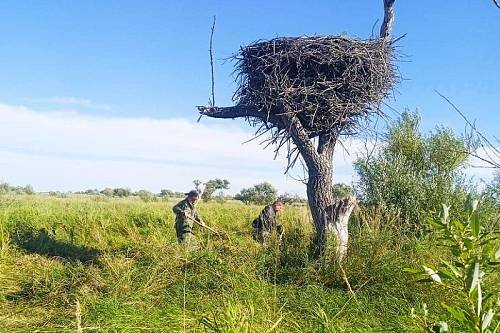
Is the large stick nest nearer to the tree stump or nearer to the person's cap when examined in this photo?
the tree stump

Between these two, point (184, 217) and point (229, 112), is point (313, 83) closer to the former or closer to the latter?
point (229, 112)

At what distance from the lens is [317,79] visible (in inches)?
344

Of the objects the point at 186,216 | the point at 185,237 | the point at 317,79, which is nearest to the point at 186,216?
the point at 186,216

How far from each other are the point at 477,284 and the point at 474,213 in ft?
0.67

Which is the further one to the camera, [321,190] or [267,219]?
[267,219]

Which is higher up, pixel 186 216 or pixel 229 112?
pixel 229 112

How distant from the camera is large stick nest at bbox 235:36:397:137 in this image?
8.60m

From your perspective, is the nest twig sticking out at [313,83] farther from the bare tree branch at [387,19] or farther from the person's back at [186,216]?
the person's back at [186,216]

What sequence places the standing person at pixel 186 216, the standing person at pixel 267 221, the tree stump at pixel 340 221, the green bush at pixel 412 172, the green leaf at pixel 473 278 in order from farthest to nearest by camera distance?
the green bush at pixel 412 172
the standing person at pixel 186 216
the standing person at pixel 267 221
the tree stump at pixel 340 221
the green leaf at pixel 473 278

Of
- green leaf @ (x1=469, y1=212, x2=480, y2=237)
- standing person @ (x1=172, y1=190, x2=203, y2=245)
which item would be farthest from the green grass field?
green leaf @ (x1=469, y1=212, x2=480, y2=237)

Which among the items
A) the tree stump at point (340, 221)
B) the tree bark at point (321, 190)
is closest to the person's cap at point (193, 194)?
the tree bark at point (321, 190)

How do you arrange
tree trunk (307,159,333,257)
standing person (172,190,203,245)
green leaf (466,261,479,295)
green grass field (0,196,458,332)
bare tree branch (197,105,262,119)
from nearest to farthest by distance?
green leaf (466,261,479,295)
green grass field (0,196,458,332)
tree trunk (307,159,333,257)
bare tree branch (197,105,262,119)
standing person (172,190,203,245)

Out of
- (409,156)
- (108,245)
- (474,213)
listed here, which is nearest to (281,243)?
(108,245)

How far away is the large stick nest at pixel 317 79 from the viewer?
860 cm
